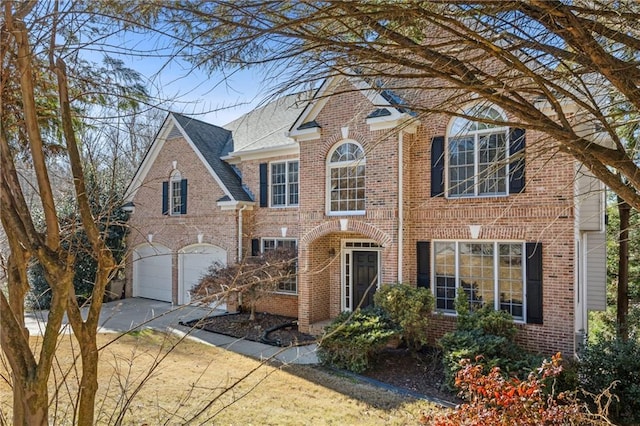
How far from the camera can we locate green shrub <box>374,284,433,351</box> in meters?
9.35

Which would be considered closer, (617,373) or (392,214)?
(617,373)

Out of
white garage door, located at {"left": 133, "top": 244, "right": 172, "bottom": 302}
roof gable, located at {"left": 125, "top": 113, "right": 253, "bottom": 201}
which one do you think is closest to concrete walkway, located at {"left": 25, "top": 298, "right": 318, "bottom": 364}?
white garage door, located at {"left": 133, "top": 244, "right": 172, "bottom": 302}

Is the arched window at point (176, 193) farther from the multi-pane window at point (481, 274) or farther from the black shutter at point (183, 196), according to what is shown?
the multi-pane window at point (481, 274)

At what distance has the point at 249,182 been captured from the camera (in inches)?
610

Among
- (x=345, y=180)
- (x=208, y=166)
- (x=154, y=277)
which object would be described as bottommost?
(x=154, y=277)

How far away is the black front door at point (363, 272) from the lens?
12516 mm

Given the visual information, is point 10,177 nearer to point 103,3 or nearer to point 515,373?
point 103,3

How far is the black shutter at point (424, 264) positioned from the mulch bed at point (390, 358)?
66.8 inches

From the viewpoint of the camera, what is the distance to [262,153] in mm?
14727

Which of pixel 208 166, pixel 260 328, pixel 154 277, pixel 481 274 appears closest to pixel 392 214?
pixel 481 274

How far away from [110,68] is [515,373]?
27.3ft

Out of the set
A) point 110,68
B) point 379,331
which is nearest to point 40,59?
point 110,68

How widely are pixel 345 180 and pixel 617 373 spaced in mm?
7451

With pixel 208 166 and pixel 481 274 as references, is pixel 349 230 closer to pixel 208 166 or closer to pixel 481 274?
pixel 481 274
